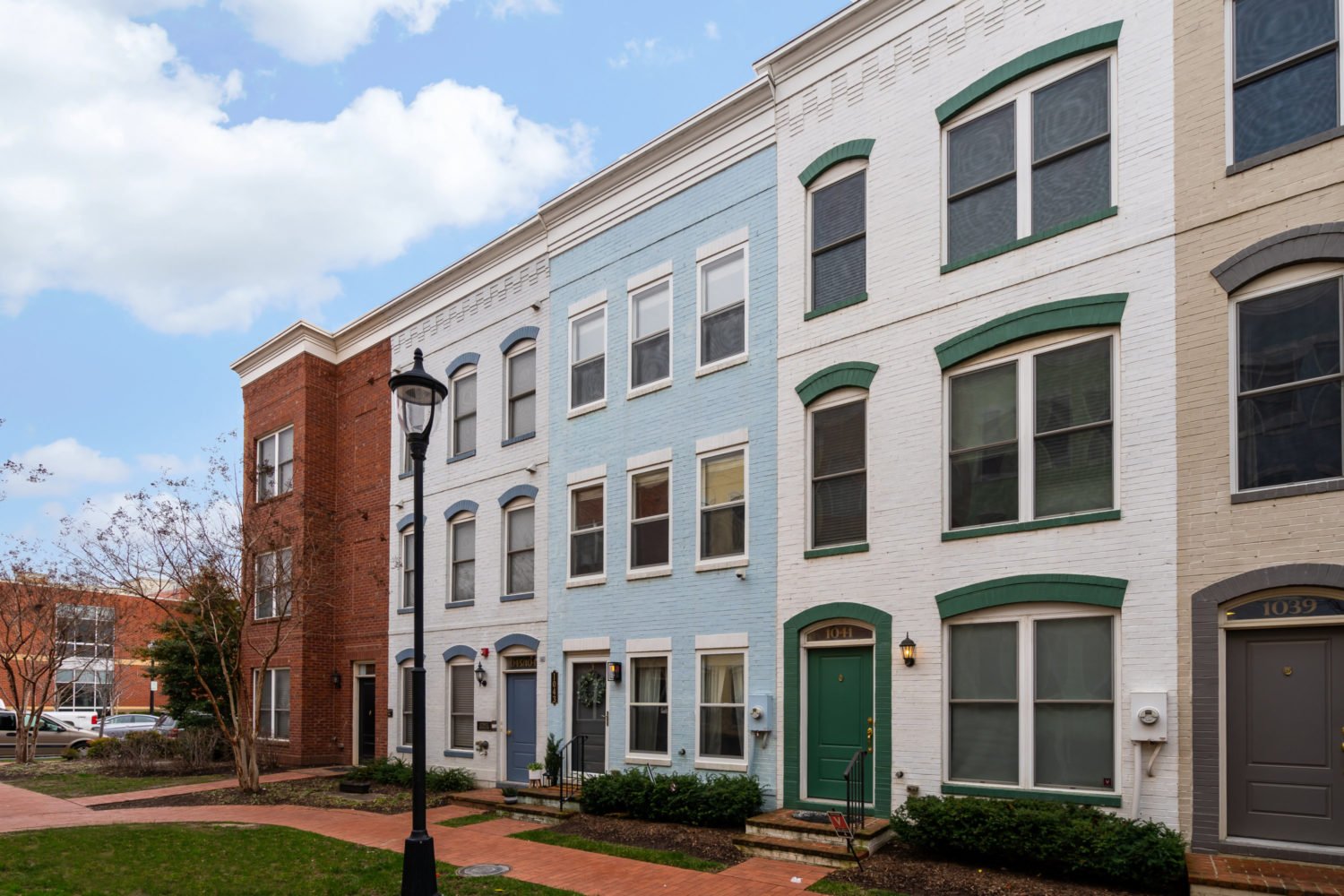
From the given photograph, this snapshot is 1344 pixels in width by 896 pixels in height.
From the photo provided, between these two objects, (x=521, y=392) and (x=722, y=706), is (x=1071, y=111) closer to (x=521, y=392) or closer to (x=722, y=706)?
(x=722, y=706)

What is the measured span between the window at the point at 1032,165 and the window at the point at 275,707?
19550 mm

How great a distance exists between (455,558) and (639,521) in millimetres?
6003

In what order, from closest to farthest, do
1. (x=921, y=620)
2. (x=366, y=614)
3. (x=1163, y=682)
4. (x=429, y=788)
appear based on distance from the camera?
(x=1163, y=682) → (x=921, y=620) → (x=429, y=788) → (x=366, y=614)

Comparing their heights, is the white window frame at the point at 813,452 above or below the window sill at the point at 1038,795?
above

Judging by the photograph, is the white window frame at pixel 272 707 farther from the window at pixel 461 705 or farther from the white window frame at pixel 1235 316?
the white window frame at pixel 1235 316

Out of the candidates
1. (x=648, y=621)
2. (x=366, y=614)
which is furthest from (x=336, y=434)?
(x=648, y=621)

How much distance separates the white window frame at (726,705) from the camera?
1378 cm

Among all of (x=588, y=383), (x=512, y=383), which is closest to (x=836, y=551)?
(x=588, y=383)

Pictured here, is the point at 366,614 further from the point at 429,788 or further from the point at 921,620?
the point at 921,620

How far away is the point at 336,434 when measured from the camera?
24.7 metres

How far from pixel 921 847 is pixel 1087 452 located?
184 inches

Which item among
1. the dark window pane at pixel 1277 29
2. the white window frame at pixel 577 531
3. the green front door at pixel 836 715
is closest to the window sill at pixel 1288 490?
the dark window pane at pixel 1277 29

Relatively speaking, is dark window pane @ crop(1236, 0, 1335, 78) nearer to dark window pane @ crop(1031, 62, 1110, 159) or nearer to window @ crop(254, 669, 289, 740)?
dark window pane @ crop(1031, 62, 1110, 159)

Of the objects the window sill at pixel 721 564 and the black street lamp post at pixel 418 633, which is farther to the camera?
the window sill at pixel 721 564
